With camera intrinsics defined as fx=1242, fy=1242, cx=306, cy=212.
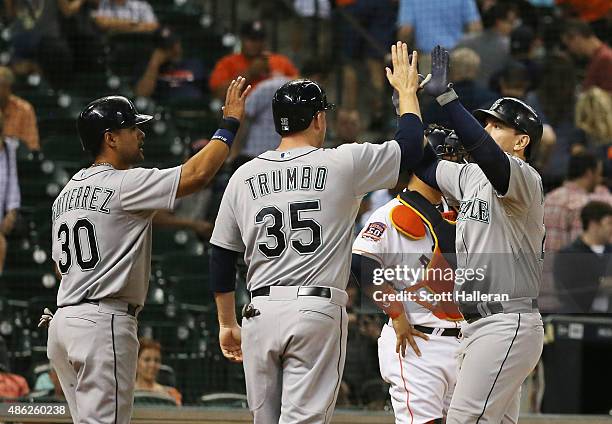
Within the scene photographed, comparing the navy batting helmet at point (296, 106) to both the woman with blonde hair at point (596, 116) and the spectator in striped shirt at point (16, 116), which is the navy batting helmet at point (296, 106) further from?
the spectator in striped shirt at point (16, 116)

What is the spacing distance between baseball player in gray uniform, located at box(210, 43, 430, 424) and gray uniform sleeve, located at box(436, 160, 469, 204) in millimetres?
360

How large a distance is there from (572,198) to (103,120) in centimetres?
449

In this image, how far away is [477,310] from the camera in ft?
16.3

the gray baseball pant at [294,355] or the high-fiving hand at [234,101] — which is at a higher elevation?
the high-fiving hand at [234,101]

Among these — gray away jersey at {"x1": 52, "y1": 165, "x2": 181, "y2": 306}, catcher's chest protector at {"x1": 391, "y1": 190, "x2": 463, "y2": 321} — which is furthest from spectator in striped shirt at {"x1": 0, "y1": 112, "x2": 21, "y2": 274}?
catcher's chest protector at {"x1": 391, "y1": 190, "x2": 463, "y2": 321}

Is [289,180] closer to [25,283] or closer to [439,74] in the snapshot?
[439,74]

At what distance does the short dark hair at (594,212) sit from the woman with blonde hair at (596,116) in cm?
169

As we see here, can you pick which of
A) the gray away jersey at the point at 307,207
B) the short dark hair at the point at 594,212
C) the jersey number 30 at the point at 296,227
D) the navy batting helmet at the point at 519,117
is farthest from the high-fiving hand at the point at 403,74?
the short dark hair at the point at 594,212

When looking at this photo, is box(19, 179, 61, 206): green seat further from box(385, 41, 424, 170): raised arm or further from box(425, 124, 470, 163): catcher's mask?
box(385, 41, 424, 170): raised arm

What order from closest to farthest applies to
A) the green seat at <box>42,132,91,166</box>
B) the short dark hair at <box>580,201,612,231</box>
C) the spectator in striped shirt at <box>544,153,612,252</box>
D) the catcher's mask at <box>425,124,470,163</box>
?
the catcher's mask at <box>425,124,470,163</box>
the short dark hair at <box>580,201,612,231</box>
the spectator in striped shirt at <box>544,153,612,252</box>
the green seat at <box>42,132,91,166</box>

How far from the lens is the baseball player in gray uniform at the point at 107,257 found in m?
4.91

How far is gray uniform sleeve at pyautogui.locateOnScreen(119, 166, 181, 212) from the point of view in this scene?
4918 millimetres

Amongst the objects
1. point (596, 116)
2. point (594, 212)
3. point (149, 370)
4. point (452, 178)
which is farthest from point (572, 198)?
point (452, 178)

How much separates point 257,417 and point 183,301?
4.16 metres
